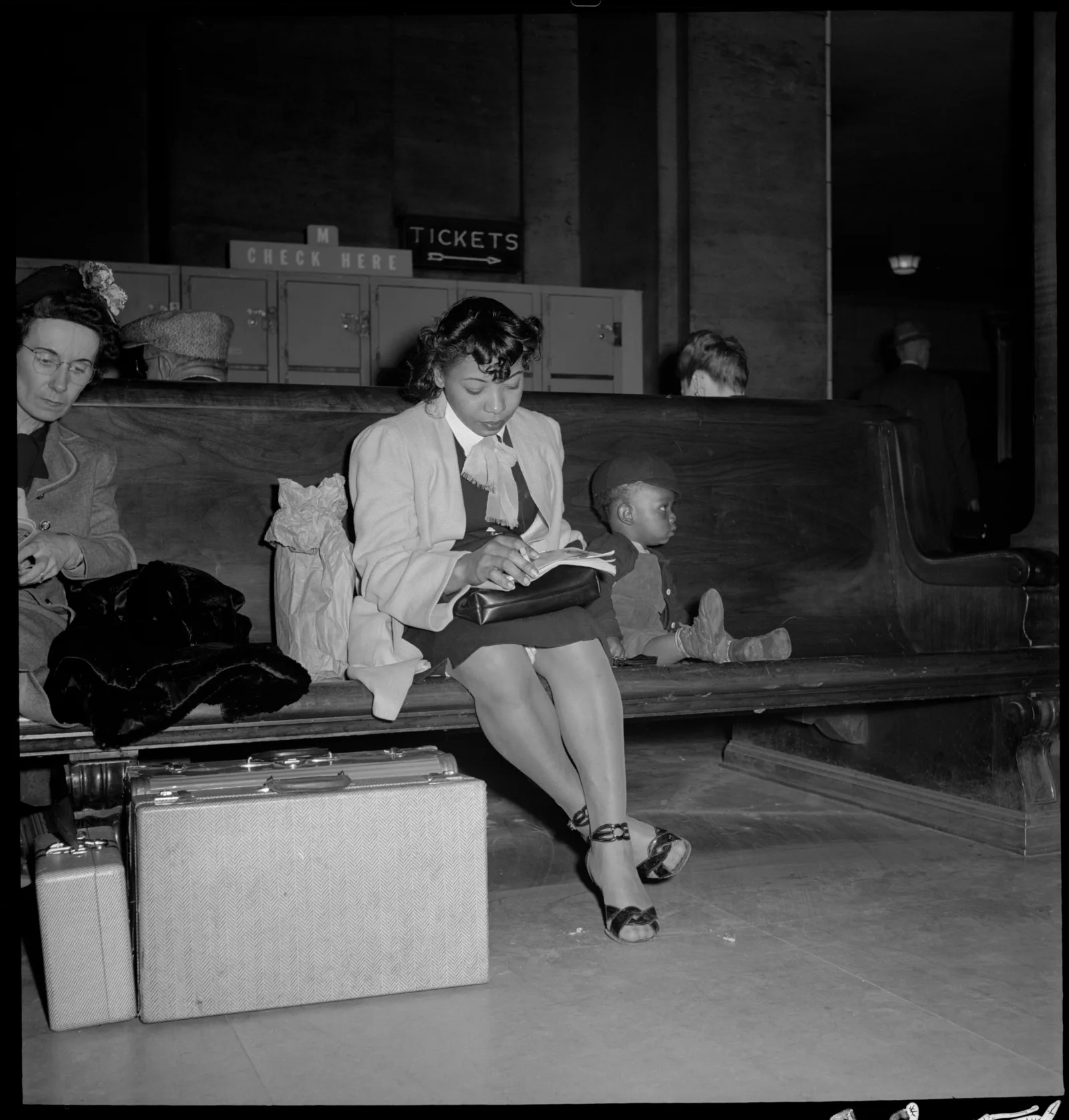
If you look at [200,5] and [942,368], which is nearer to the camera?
[200,5]

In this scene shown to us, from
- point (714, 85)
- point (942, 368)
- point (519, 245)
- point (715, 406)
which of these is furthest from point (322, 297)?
point (942, 368)

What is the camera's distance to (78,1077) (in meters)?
1.98

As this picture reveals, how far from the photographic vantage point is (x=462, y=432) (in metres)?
2.91

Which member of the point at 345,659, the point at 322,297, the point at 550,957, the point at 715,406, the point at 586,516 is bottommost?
the point at 550,957

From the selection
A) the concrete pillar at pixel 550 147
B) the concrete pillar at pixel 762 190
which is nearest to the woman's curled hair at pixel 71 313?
the concrete pillar at pixel 762 190

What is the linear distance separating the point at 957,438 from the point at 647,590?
3.60m

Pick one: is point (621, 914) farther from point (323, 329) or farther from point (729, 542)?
point (323, 329)

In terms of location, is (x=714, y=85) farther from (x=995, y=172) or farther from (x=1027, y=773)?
(x=995, y=172)

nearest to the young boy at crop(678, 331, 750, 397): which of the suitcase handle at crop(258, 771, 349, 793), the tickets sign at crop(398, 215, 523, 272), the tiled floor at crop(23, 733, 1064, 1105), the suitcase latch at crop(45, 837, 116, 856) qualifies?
the tiled floor at crop(23, 733, 1064, 1105)

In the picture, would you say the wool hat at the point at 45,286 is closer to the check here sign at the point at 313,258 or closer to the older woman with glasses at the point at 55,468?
the older woman with glasses at the point at 55,468

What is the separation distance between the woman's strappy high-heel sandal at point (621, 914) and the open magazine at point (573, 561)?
564 millimetres

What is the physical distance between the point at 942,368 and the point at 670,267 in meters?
11.1

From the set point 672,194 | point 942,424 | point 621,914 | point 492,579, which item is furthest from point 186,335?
point 672,194

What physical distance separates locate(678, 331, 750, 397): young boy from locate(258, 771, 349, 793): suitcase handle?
2438 mm
